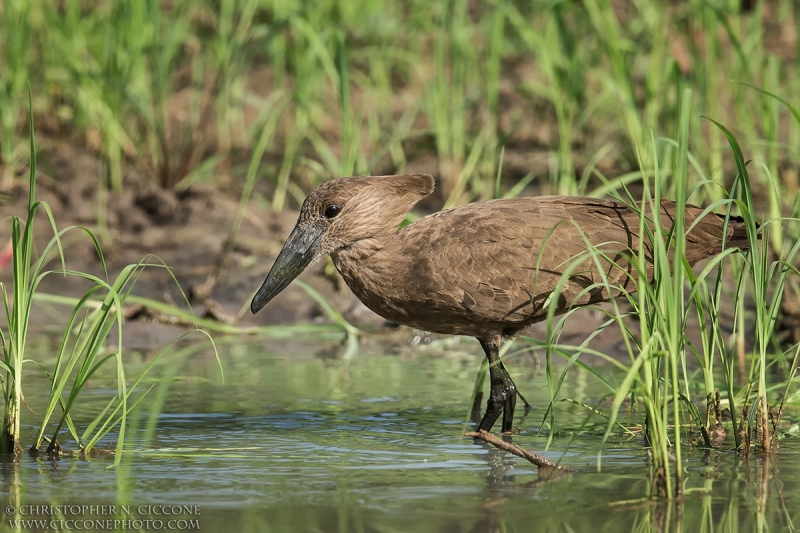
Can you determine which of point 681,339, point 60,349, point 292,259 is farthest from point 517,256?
point 60,349

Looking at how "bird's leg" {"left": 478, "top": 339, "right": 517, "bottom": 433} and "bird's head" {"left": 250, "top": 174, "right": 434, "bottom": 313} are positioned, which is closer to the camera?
"bird's leg" {"left": 478, "top": 339, "right": 517, "bottom": 433}

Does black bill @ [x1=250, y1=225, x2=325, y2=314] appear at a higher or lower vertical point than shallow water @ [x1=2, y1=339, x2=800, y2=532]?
higher

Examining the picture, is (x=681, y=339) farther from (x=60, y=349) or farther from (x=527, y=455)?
(x=60, y=349)

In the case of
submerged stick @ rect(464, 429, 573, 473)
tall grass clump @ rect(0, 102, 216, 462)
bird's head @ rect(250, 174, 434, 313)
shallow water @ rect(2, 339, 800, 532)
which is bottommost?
shallow water @ rect(2, 339, 800, 532)

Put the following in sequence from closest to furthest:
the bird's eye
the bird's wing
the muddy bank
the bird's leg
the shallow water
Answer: the shallow water < the bird's wing < the bird's leg < the bird's eye < the muddy bank

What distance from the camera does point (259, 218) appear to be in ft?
25.9

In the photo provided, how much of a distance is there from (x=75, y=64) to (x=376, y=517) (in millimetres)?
5320

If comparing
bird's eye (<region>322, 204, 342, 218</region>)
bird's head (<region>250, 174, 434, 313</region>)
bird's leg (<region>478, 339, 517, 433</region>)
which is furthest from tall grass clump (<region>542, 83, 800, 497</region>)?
bird's eye (<region>322, 204, 342, 218</region>)

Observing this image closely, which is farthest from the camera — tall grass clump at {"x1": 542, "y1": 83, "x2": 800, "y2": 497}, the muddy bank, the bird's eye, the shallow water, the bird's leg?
the muddy bank

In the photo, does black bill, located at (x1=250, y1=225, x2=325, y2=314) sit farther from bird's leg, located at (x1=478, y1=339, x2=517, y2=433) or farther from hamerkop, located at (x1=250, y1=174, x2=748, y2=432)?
bird's leg, located at (x1=478, y1=339, x2=517, y2=433)

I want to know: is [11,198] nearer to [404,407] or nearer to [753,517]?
[404,407]

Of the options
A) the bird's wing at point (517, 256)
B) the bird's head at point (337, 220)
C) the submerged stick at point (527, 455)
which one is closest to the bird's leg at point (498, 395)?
the bird's wing at point (517, 256)

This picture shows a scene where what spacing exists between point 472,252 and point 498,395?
62 centimetres

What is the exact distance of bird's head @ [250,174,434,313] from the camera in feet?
16.8
